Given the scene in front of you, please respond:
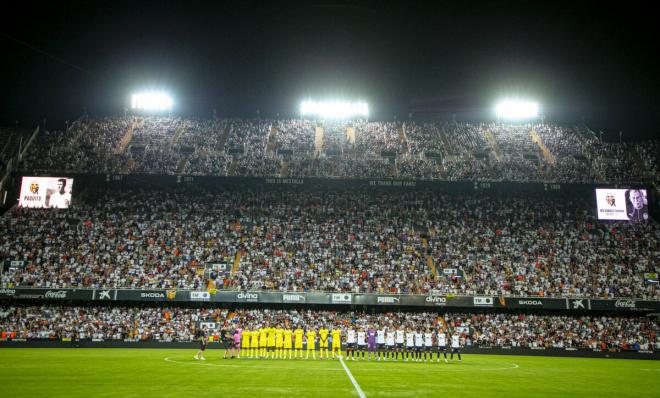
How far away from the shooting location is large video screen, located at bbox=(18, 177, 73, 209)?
1919 inches

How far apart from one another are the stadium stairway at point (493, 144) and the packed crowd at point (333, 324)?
772 inches

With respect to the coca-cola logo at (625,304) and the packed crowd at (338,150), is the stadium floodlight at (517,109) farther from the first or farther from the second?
the coca-cola logo at (625,304)

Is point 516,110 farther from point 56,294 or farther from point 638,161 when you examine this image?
point 56,294

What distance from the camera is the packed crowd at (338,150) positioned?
167ft

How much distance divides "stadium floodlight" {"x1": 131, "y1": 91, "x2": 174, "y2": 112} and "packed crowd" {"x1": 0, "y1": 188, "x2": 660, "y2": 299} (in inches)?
500

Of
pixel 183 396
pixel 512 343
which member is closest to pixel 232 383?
pixel 183 396

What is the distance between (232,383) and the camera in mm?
16578

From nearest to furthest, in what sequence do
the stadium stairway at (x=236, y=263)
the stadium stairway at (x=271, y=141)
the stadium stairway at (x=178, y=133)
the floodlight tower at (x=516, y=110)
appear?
the stadium stairway at (x=236, y=263), the stadium stairway at (x=271, y=141), the stadium stairway at (x=178, y=133), the floodlight tower at (x=516, y=110)

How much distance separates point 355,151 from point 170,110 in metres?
23.7

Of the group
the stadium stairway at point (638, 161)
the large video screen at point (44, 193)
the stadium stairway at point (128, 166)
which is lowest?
the large video screen at point (44, 193)

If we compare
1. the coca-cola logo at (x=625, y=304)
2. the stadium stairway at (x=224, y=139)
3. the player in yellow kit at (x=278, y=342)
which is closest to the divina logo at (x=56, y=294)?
the player in yellow kit at (x=278, y=342)

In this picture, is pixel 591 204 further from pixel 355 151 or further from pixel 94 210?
pixel 94 210

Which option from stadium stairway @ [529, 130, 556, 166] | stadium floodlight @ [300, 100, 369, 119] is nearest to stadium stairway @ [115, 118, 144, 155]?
stadium floodlight @ [300, 100, 369, 119]

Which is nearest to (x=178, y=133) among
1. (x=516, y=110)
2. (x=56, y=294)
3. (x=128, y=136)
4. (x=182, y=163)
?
(x=128, y=136)
